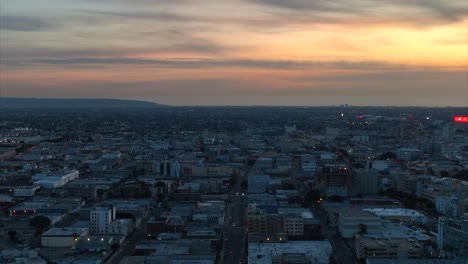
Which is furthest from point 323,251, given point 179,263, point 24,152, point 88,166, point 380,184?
point 24,152

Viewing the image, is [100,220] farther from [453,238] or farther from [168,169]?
[168,169]

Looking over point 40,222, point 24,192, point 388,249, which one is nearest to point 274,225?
point 388,249

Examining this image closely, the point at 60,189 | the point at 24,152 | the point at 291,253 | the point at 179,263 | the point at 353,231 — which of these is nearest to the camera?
the point at 179,263

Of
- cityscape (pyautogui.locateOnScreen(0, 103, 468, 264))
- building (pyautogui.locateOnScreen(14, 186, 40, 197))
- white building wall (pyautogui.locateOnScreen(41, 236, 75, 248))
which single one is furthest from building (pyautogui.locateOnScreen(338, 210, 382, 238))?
building (pyautogui.locateOnScreen(14, 186, 40, 197))

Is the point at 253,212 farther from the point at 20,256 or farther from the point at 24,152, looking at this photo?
the point at 24,152

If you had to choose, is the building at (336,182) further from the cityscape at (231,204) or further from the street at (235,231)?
the street at (235,231)
